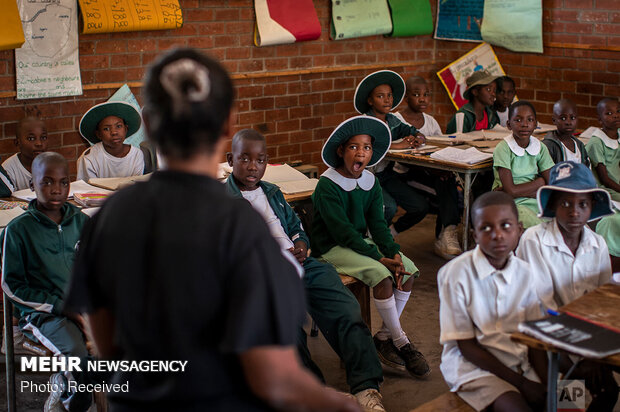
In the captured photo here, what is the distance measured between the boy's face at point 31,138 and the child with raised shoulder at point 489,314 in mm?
2767

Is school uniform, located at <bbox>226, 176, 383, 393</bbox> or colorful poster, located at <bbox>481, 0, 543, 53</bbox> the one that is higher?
colorful poster, located at <bbox>481, 0, 543, 53</bbox>

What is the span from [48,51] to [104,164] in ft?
3.40

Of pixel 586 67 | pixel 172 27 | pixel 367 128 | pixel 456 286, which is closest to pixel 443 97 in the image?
Result: pixel 586 67

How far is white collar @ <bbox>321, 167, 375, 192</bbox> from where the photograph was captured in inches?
143

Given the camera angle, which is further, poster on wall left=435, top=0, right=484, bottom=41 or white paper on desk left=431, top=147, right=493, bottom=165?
poster on wall left=435, top=0, right=484, bottom=41

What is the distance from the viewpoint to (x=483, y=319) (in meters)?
2.44

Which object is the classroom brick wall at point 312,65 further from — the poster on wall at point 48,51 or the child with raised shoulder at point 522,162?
the child with raised shoulder at point 522,162

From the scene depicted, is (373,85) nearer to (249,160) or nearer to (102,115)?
(102,115)

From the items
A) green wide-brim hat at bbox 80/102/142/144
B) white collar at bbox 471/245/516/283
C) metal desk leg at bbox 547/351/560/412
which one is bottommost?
metal desk leg at bbox 547/351/560/412

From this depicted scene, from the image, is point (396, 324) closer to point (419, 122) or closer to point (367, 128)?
point (367, 128)

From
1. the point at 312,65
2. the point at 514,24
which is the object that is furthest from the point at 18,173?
the point at 514,24

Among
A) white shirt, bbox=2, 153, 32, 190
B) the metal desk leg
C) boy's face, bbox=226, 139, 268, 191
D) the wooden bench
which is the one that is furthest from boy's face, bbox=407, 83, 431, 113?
the metal desk leg

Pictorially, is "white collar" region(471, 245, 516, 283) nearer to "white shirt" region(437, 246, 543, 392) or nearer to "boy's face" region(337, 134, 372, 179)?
"white shirt" region(437, 246, 543, 392)

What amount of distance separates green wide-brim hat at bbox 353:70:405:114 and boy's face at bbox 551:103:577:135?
1132 millimetres
